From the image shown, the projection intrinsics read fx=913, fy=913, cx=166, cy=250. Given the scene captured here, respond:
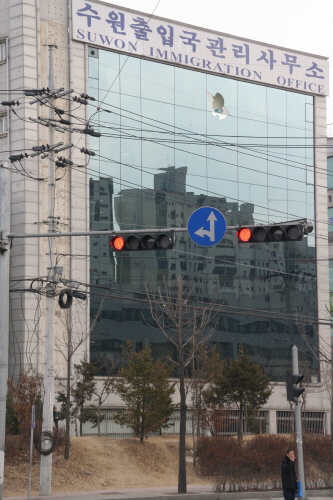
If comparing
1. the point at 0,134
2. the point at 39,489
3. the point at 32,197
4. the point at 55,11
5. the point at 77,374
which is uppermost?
the point at 55,11

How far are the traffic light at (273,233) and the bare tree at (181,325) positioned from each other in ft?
40.5

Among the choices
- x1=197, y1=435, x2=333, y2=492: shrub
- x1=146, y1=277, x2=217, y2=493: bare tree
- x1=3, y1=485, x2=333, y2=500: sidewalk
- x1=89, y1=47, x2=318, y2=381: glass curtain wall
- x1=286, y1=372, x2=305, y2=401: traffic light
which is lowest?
x1=3, y1=485, x2=333, y2=500: sidewalk

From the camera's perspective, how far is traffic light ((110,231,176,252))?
18.4 metres

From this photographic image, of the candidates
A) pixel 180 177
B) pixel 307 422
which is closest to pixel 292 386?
pixel 180 177

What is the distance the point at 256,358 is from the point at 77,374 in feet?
45.9

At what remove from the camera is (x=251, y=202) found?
173 feet

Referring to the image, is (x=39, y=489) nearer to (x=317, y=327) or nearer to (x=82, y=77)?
(x=82, y=77)

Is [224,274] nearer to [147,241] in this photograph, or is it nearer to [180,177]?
[180,177]

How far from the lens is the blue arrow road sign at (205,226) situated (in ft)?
61.4

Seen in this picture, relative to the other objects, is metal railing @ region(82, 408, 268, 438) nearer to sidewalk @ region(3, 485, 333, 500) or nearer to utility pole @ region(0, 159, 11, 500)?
sidewalk @ region(3, 485, 333, 500)

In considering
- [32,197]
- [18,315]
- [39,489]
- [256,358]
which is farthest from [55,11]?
A: [39,489]

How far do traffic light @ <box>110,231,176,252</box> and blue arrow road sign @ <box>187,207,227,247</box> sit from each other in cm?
51

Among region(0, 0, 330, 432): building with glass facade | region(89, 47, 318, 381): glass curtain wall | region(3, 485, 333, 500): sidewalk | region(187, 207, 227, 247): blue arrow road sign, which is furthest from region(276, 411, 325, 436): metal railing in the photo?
region(187, 207, 227, 247): blue arrow road sign

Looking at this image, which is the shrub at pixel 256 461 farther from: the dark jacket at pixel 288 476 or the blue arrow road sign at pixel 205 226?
the blue arrow road sign at pixel 205 226
